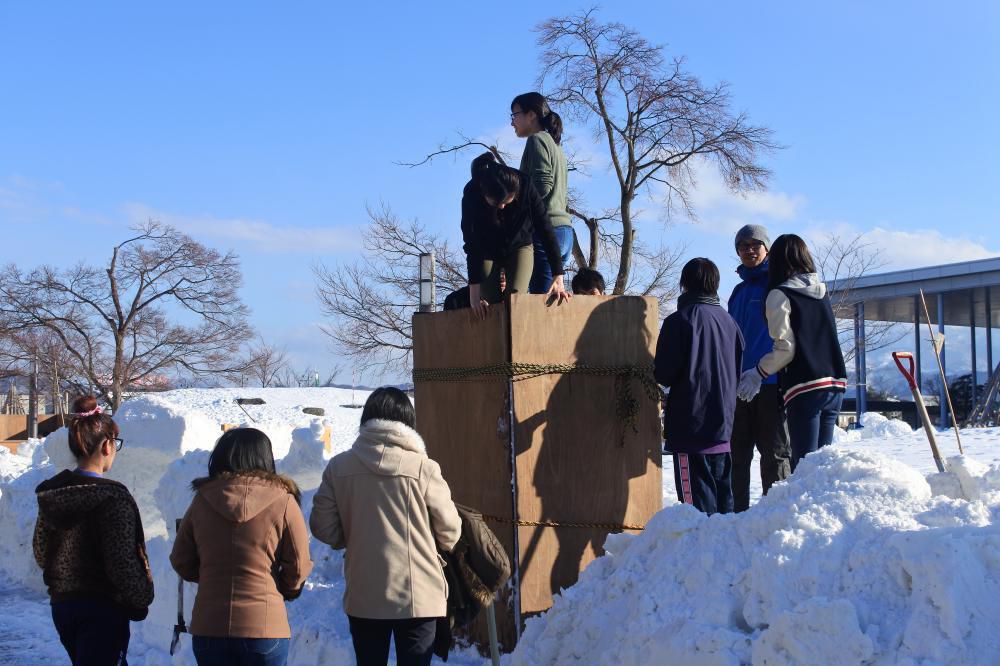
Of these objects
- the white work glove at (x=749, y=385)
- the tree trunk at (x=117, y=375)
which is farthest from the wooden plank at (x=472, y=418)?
the tree trunk at (x=117, y=375)

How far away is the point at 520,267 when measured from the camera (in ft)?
16.7

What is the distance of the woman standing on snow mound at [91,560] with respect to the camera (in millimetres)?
3654

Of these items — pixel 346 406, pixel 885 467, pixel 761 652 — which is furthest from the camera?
pixel 346 406

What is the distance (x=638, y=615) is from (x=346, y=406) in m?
27.2

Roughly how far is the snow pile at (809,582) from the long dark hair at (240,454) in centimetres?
141

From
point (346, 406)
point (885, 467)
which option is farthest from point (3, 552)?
point (346, 406)

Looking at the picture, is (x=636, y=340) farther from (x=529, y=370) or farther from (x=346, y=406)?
(x=346, y=406)

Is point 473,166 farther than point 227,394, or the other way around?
point 227,394

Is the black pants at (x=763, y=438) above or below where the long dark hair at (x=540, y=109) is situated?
below

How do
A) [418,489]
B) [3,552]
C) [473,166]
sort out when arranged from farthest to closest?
1. [3,552]
2. [473,166]
3. [418,489]

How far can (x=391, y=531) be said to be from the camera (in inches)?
140

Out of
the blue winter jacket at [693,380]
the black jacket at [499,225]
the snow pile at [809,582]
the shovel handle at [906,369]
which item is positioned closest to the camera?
the snow pile at [809,582]

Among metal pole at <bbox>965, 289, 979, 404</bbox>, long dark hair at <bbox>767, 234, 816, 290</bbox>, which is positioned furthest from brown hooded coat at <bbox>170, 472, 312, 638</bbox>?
metal pole at <bbox>965, 289, 979, 404</bbox>

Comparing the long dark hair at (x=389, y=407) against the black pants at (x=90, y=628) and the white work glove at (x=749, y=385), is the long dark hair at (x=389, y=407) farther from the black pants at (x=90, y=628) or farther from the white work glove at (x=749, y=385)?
the white work glove at (x=749, y=385)
